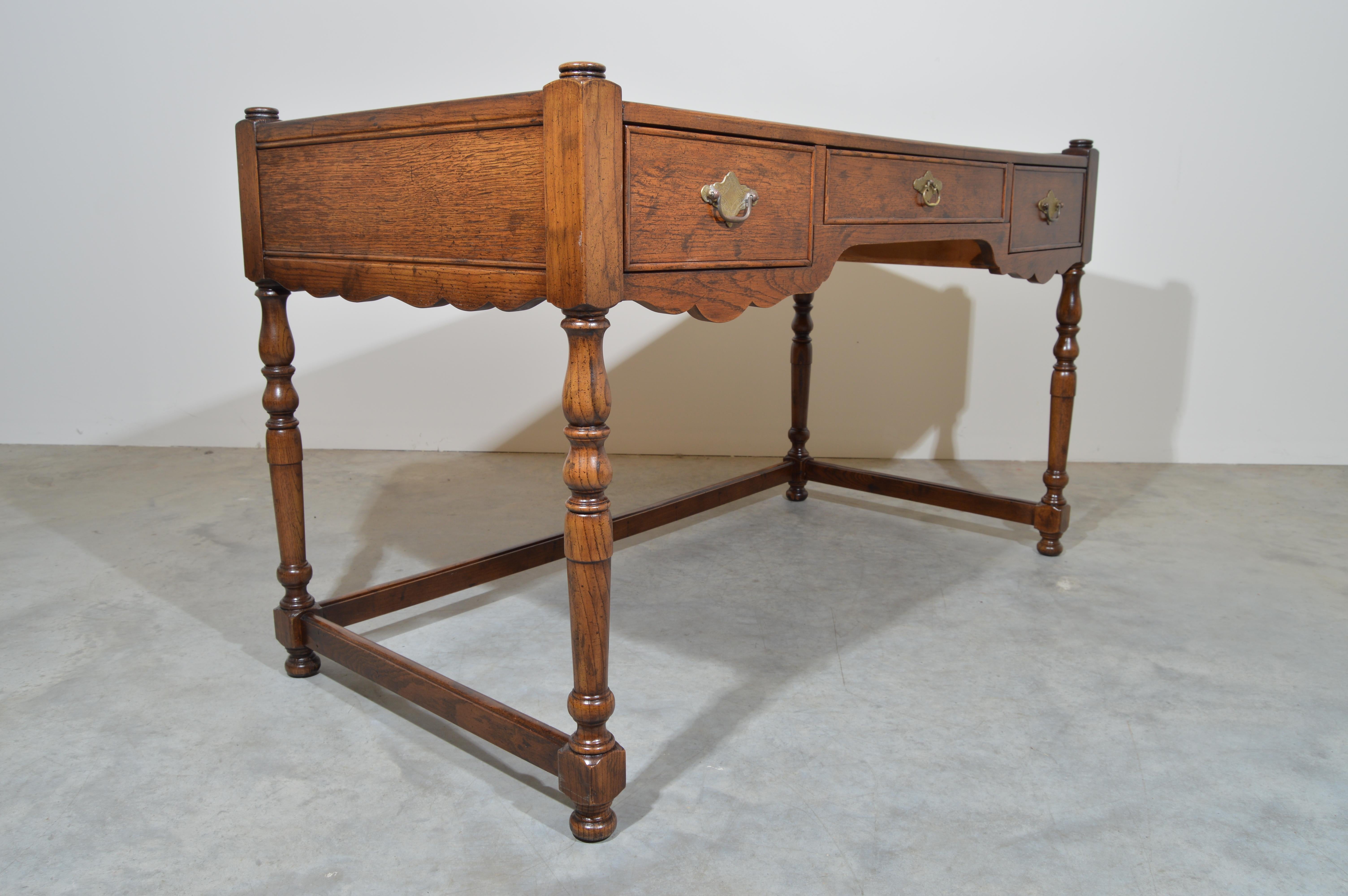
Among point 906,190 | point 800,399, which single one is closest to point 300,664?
point 906,190

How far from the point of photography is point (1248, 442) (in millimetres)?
3916

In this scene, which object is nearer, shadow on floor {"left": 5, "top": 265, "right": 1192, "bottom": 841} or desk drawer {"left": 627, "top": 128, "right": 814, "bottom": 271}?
desk drawer {"left": 627, "top": 128, "right": 814, "bottom": 271}

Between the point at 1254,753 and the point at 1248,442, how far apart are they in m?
2.53

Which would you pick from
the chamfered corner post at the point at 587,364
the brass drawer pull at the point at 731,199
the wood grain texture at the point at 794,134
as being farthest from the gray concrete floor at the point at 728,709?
the wood grain texture at the point at 794,134

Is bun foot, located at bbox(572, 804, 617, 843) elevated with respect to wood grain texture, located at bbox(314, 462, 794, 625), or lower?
lower

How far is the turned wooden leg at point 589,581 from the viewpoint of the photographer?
1402 mm

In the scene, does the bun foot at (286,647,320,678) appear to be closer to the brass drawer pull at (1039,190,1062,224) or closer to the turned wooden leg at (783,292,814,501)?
the turned wooden leg at (783,292,814,501)

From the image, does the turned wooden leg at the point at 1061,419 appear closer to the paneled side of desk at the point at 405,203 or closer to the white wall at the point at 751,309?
the white wall at the point at 751,309

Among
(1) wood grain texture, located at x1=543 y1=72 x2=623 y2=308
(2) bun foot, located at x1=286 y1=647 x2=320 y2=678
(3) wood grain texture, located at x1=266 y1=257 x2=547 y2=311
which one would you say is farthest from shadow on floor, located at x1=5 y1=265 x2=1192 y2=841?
(1) wood grain texture, located at x1=543 y1=72 x2=623 y2=308

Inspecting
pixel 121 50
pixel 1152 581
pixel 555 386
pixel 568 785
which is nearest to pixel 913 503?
pixel 1152 581

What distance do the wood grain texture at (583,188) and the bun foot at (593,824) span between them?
73cm

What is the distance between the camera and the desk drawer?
143 centimetres

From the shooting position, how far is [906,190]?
202 cm

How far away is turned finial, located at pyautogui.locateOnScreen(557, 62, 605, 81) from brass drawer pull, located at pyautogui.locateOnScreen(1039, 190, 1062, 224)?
1.59 metres
